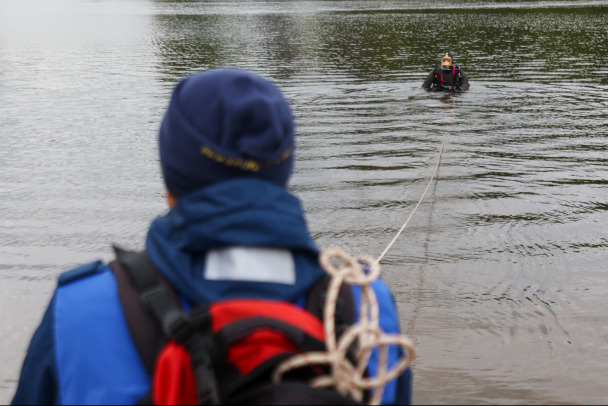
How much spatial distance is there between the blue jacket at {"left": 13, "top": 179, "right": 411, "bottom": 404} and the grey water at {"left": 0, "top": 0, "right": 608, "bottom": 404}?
11.1 ft

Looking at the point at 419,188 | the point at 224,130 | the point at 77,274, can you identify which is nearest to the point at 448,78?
the point at 419,188

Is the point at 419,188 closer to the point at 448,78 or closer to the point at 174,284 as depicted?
Result: the point at 174,284

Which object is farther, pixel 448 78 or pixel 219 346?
pixel 448 78

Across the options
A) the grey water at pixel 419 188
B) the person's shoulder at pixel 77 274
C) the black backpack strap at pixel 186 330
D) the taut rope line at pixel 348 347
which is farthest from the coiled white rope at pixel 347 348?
the grey water at pixel 419 188

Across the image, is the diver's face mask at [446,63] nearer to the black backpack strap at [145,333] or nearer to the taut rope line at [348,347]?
the taut rope line at [348,347]

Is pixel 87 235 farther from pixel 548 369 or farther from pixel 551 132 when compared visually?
pixel 551 132

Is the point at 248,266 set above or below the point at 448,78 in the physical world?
above

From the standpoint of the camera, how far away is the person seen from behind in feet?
4.10

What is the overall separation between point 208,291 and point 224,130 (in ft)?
1.10

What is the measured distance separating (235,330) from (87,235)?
690cm

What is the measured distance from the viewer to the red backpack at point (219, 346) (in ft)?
4.05

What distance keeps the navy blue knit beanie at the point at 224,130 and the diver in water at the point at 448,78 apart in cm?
1682

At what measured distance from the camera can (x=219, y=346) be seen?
1253 millimetres

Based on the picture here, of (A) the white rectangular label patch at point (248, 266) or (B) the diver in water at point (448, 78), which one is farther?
(B) the diver in water at point (448, 78)
